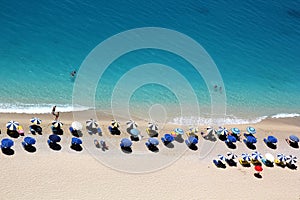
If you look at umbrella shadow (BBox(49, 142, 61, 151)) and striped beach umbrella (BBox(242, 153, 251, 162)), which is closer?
umbrella shadow (BBox(49, 142, 61, 151))

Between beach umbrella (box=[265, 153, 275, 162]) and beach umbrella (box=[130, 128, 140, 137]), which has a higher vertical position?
beach umbrella (box=[130, 128, 140, 137])

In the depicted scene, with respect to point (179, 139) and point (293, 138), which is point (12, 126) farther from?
point (293, 138)

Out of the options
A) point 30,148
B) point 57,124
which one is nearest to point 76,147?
point 57,124

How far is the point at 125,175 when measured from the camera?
2866 cm

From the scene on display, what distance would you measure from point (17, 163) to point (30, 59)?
18928 millimetres

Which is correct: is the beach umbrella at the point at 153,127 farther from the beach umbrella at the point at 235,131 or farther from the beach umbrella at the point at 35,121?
the beach umbrella at the point at 35,121

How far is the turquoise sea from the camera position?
41.4 meters

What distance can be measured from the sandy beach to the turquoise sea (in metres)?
8.30

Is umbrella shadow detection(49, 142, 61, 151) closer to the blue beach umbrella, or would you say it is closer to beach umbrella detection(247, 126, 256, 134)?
beach umbrella detection(247, 126, 256, 134)

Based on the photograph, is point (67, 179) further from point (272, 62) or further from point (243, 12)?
point (243, 12)

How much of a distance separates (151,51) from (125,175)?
24968mm

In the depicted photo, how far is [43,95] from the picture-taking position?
39.8 meters

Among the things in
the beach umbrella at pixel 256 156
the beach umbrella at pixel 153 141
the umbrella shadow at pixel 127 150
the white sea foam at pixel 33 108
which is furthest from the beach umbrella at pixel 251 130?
the white sea foam at pixel 33 108

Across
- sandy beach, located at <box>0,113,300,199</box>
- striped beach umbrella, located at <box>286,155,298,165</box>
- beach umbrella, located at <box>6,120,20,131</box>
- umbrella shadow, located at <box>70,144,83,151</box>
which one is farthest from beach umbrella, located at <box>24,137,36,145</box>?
striped beach umbrella, located at <box>286,155,298,165</box>
